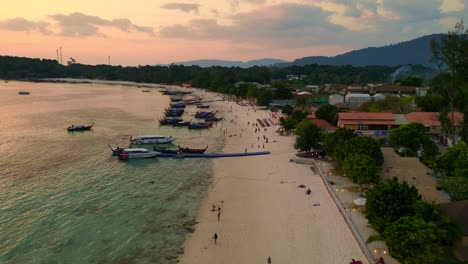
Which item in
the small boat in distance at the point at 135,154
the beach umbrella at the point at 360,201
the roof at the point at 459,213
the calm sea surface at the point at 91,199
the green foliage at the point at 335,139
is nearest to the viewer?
the roof at the point at 459,213

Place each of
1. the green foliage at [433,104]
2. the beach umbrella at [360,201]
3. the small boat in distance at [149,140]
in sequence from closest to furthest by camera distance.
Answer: the beach umbrella at [360,201]
the small boat in distance at [149,140]
the green foliage at [433,104]

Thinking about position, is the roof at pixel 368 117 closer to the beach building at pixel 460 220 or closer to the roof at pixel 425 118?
the roof at pixel 425 118

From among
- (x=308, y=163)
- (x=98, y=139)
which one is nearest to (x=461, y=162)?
(x=308, y=163)

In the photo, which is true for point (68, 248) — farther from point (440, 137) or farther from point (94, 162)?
point (440, 137)

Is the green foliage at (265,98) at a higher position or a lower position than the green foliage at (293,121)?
higher

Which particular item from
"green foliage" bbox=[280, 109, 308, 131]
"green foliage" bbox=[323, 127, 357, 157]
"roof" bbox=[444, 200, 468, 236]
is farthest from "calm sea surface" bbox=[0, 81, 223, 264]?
"roof" bbox=[444, 200, 468, 236]

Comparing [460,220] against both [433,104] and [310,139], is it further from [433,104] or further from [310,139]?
[433,104]

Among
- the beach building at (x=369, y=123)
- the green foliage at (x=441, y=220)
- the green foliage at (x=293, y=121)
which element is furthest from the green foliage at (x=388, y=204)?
the green foliage at (x=293, y=121)
